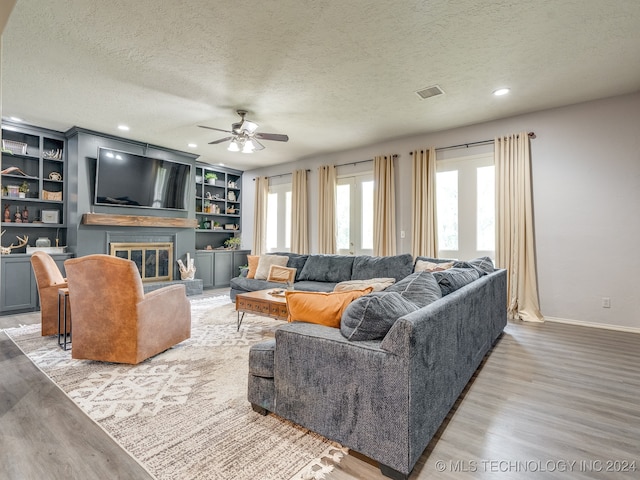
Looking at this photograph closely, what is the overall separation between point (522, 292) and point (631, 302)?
1.10 metres

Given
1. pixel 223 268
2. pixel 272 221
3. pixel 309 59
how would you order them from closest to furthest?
pixel 309 59 < pixel 223 268 < pixel 272 221

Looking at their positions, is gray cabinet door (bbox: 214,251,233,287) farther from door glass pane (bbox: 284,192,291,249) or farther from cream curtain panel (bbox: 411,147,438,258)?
cream curtain panel (bbox: 411,147,438,258)

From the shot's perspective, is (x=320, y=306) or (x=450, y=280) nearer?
(x=320, y=306)

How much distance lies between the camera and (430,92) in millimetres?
3766

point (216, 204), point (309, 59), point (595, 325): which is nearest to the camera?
point (309, 59)

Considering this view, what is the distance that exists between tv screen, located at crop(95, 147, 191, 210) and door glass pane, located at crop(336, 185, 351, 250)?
3.14 meters

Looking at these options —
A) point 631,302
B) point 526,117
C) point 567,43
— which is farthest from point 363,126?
point 631,302

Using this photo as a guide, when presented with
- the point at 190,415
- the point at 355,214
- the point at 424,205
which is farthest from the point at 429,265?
the point at 190,415

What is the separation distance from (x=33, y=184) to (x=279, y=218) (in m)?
4.41

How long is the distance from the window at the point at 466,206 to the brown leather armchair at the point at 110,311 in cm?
425

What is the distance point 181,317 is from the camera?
3.14 metres

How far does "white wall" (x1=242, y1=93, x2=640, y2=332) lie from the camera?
3.83 m

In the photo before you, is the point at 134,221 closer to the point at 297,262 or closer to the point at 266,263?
the point at 266,263

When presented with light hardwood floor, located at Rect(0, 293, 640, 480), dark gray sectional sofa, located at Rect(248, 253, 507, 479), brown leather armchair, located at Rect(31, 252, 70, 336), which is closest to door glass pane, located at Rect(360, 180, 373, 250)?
light hardwood floor, located at Rect(0, 293, 640, 480)
